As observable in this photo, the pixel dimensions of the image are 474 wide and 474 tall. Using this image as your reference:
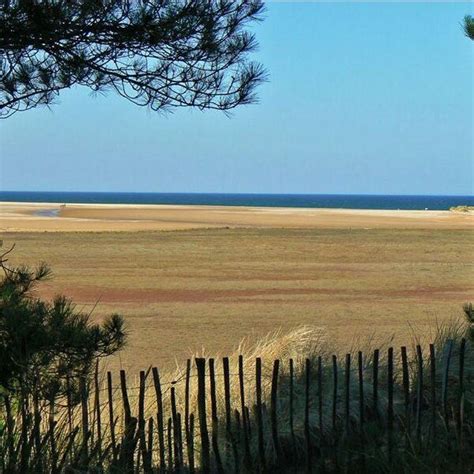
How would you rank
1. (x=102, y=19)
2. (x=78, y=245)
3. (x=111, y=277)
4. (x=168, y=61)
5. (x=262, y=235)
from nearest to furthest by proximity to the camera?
(x=102, y=19)
(x=168, y=61)
(x=111, y=277)
(x=78, y=245)
(x=262, y=235)

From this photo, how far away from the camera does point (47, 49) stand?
5.81m

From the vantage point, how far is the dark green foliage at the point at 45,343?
17.2 feet

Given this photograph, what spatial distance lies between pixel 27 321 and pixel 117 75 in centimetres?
194

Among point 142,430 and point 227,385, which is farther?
point 227,385

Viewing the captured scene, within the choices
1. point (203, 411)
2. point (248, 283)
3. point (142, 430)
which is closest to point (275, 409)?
point (203, 411)

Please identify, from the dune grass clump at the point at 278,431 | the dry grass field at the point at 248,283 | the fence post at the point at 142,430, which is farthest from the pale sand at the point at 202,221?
the fence post at the point at 142,430

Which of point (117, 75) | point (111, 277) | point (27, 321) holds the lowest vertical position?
point (111, 277)

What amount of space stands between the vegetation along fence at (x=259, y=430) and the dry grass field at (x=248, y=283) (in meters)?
4.25

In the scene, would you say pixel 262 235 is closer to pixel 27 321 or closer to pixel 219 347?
pixel 219 347

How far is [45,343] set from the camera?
17.4ft

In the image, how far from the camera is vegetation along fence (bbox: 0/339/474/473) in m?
5.32

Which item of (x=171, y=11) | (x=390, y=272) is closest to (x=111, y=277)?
(x=390, y=272)

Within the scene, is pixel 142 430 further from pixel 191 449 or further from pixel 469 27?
pixel 469 27

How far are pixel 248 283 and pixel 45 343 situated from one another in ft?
49.6
